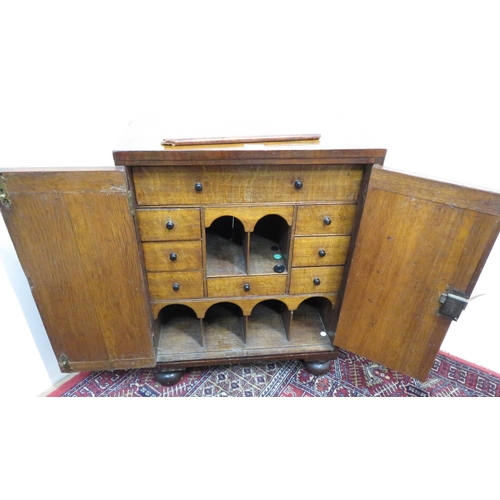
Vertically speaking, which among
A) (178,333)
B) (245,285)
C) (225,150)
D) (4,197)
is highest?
(225,150)

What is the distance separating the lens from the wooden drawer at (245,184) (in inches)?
39.2

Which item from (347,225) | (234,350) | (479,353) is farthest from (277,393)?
(479,353)

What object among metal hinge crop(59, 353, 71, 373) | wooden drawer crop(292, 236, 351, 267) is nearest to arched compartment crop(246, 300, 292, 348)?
wooden drawer crop(292, 236, 351, 267)

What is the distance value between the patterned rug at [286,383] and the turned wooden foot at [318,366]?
0.04 metres

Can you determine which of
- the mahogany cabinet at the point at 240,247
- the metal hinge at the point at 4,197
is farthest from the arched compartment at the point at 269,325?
the metal hinge at the point at 4,197

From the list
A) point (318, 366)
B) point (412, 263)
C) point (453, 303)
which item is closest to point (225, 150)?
point (412, 263)

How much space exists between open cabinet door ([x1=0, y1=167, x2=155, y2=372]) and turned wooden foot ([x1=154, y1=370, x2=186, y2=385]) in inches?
7.1

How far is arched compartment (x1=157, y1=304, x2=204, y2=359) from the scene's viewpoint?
54.1 inches

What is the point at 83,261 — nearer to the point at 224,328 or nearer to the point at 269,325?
the point at 224,328

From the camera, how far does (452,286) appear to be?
987 millimetres

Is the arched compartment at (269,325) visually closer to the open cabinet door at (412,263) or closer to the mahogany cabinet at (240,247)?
the mahogany cabinet at (240,247)

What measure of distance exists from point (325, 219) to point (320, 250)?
0.12m

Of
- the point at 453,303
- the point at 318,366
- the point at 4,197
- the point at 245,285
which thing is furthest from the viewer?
the point at 318,366

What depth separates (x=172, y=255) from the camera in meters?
1.12
